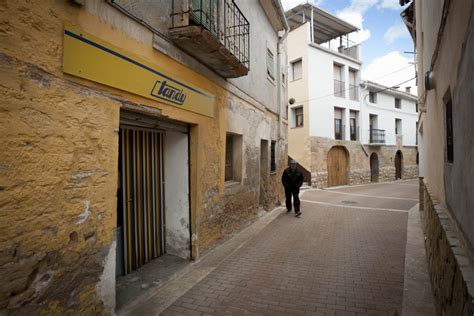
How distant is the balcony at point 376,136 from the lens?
70.1 ft

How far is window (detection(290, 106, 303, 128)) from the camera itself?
18575mm

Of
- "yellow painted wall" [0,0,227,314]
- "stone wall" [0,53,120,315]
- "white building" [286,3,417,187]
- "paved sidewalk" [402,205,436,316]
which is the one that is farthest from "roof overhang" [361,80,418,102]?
"stone wall" [0,53,120,315]

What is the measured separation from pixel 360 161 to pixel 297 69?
7927mm

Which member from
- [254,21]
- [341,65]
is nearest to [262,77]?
[254,21]

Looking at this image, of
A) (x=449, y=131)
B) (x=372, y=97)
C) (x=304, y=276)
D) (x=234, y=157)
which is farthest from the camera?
(x=372, y=97)

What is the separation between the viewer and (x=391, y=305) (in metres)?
3.46

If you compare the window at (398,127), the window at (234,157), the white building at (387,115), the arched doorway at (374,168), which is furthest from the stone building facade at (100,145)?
the window at (398,127)

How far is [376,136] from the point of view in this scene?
22.0 metres

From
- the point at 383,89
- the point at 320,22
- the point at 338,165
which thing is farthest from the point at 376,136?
the point at 320,22

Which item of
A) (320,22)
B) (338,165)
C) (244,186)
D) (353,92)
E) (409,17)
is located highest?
(320,22)

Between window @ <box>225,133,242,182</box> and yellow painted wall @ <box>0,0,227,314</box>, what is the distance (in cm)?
383

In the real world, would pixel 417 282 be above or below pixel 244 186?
below

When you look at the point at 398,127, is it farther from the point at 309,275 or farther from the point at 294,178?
the point at 309,275

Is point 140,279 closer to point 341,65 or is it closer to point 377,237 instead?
point 377,237
